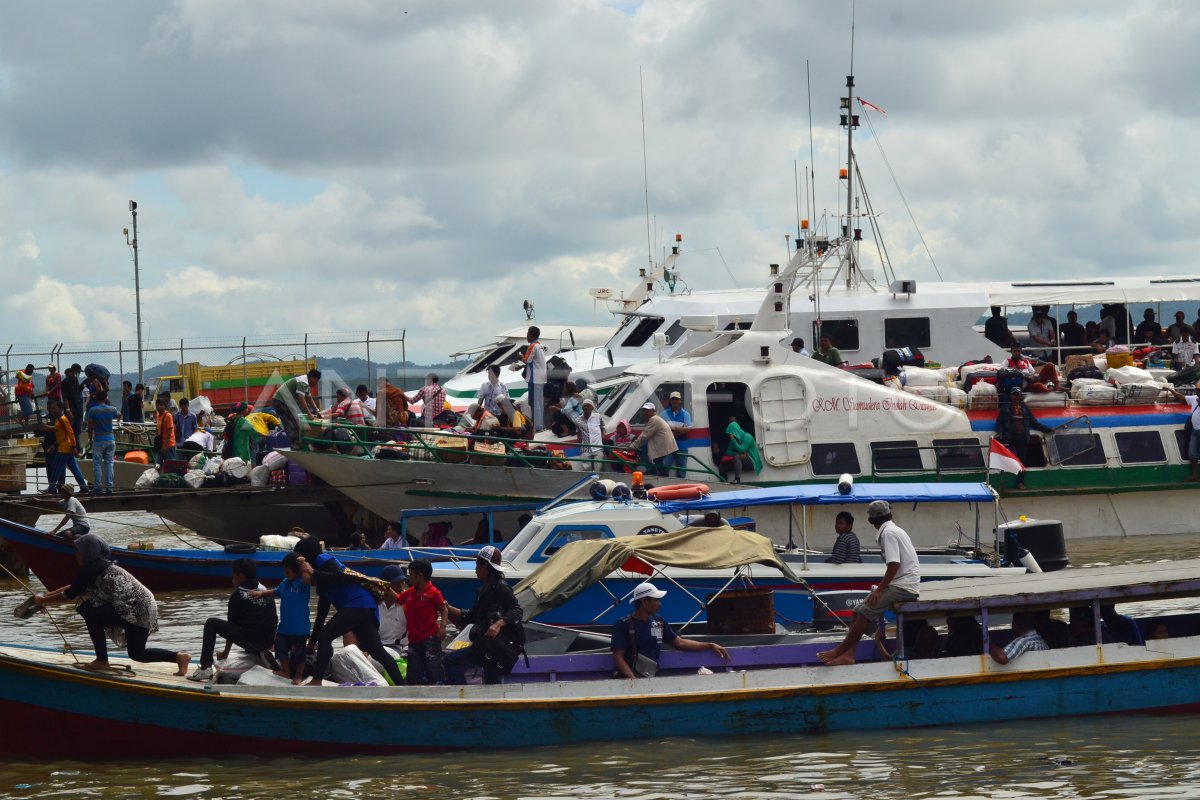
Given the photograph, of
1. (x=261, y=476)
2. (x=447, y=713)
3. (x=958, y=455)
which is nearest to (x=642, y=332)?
(x=958, y=455)

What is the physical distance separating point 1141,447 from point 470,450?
35.2 feet

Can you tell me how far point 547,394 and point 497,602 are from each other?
653 inches

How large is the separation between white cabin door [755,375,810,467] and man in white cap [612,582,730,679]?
988 cm

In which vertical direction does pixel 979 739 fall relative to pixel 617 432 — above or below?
below

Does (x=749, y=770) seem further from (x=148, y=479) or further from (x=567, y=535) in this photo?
(x=148, y=479)

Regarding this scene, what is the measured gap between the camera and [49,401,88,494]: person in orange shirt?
2567cm

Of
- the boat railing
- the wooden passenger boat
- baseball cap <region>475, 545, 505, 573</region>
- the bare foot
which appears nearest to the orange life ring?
the boat railing

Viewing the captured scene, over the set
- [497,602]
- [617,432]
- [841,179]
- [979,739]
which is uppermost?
[841,179]

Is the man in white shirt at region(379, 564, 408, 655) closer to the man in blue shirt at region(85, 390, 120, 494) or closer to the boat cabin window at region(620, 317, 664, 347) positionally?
the man in blue shirt at region(85, 390, 120, 494)

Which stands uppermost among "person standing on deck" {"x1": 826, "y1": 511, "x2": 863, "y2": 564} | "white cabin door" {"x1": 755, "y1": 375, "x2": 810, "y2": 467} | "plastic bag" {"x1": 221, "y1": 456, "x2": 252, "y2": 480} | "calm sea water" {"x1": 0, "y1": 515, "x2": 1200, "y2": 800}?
"white cabin door" {"x1": 755, "y1": 375, "x2": 810, "y2": 467}

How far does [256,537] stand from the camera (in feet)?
84.1

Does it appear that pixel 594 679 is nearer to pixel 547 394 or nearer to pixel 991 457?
pixel 991 457

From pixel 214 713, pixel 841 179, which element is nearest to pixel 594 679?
pixel 214 713

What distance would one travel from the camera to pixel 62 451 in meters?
25.9
